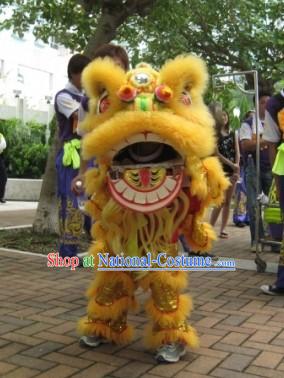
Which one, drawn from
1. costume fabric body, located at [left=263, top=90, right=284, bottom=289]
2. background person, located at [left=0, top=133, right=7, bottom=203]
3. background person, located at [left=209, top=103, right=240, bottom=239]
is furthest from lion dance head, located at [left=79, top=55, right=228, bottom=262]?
background person, located at [left=0, top=133, right=7, bottom=203]

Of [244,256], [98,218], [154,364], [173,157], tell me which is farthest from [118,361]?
[244,256]

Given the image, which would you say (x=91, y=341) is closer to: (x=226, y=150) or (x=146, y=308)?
(x=146, y=308)

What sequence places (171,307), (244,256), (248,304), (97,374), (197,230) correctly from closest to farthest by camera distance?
(97,374) → (171,307) → (197,230) → (248,304) → (244,256)

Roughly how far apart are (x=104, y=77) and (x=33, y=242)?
3.72 m

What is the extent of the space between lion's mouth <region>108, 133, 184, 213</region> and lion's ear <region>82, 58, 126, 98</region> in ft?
1.02

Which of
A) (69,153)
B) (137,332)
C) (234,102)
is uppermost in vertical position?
(234,102)

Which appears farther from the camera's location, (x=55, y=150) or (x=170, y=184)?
(x=55, y=150)

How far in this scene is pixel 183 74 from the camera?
9.82ft

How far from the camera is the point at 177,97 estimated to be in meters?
2.99

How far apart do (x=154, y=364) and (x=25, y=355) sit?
0.71 meters

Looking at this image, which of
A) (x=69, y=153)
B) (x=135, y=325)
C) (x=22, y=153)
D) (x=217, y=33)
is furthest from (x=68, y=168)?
(x=217, y=33)

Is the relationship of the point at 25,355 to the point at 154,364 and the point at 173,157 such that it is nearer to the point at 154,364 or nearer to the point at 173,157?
the point at 154,364

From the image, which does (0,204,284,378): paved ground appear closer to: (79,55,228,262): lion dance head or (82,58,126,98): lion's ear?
(79,55,228,262): lion dance head

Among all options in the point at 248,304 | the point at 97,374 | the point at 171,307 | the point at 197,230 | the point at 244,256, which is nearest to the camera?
the point at 97,374
